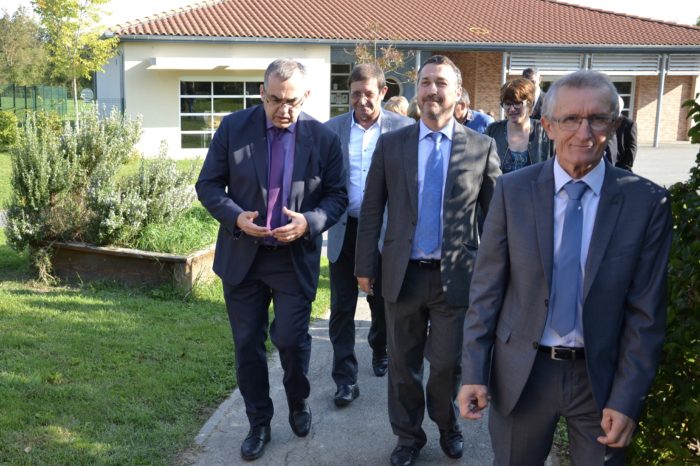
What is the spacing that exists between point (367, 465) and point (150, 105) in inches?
931

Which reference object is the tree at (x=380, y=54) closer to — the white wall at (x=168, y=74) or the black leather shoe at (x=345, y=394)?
the white wall at (x=168, y=74)

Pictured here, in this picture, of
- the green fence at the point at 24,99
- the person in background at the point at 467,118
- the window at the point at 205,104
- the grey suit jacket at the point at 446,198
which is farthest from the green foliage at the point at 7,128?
the grey suit jacket at the point at 446,198

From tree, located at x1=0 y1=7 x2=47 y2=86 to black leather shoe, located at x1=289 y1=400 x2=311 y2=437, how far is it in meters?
49.1

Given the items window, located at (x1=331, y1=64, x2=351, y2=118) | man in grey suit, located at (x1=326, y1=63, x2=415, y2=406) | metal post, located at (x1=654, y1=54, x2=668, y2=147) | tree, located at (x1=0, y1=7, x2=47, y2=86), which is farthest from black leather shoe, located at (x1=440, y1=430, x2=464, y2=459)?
tree, located at (x1=0, y1=7, x2=47, y2=86)

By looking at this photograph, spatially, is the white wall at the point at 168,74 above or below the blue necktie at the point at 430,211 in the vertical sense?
above

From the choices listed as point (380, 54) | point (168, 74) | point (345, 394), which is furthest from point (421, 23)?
point (345, 394)

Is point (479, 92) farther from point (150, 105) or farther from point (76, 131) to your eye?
point (76, 131)

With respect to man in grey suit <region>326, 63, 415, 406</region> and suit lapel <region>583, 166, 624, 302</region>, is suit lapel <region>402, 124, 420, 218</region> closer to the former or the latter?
man in grey suit <region>326, 63, 415, 406</region>

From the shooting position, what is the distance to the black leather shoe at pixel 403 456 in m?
4.46

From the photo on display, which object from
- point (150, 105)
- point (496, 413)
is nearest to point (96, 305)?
point (496, 413)

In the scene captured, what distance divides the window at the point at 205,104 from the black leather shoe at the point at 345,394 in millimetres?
22268

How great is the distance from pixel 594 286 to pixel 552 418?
20.8 inches

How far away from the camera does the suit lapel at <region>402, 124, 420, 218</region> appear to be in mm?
4344

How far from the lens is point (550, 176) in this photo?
2826mm
